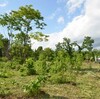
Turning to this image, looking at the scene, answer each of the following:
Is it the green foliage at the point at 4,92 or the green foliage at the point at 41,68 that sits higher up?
the green foliage at the point at 41,68

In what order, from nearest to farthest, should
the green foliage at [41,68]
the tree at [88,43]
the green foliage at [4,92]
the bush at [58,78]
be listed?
the green foliage at [4,92] → the bush at [58,78] → the green foliage at [41,68] → the tree at [88,43]

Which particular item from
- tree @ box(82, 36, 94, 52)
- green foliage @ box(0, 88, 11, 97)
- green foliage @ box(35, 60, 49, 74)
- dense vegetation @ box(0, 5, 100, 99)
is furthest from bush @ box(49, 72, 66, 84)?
tree @ box(82, 36, 94, 52)

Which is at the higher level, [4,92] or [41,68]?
[41,68]

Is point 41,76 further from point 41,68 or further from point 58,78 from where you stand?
point 41,68

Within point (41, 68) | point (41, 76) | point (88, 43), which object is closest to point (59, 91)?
point (41, 76)

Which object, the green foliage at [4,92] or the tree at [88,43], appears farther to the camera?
the tree at [88,43]

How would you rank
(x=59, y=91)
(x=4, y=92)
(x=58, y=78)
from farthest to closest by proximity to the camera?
(x=58, y=78)
(x=59, y=91)
(x=4, y=92)

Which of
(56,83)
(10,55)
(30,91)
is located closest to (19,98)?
(30,91)

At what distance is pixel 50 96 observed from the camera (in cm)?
832

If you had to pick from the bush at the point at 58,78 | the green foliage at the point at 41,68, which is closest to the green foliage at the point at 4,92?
the bush at the point at 58,78

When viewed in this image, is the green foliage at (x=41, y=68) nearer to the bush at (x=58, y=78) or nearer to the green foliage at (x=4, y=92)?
the bush at (x=58, y=78)

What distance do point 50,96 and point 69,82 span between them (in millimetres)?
2528

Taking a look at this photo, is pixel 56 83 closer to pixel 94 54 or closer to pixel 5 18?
pixel 5 18

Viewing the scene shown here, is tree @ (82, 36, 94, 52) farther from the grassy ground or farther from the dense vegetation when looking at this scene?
the grassy ground
